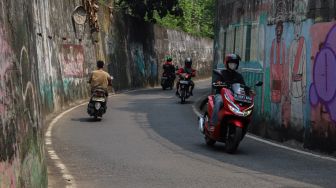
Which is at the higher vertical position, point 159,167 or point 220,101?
point 220,101

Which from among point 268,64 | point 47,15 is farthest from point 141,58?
point 268,64

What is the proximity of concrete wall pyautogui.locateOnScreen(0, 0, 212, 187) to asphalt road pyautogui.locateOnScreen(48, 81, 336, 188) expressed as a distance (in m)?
1.07

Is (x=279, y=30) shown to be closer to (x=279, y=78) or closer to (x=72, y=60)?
(x=279, y=78)

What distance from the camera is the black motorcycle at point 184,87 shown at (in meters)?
23.6

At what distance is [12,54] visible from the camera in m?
5.52

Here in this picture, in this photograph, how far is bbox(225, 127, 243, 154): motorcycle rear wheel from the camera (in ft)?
37.0

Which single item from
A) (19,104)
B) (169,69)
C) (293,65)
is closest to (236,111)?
(293,65)

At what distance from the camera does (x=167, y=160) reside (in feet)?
34.6

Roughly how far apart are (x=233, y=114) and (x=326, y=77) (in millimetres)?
1885

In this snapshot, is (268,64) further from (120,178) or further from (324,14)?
(120,178)

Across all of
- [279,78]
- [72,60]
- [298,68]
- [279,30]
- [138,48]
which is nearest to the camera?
[298,68]

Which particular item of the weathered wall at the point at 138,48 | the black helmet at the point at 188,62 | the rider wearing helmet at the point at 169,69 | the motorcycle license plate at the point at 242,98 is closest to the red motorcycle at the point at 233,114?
the motorcycle license plate at the point at 242,98

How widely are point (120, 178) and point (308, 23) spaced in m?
5.72

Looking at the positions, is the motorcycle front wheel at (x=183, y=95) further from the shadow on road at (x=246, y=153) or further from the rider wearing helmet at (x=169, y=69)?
the rider wearing helmet at (x=169, y=69)
